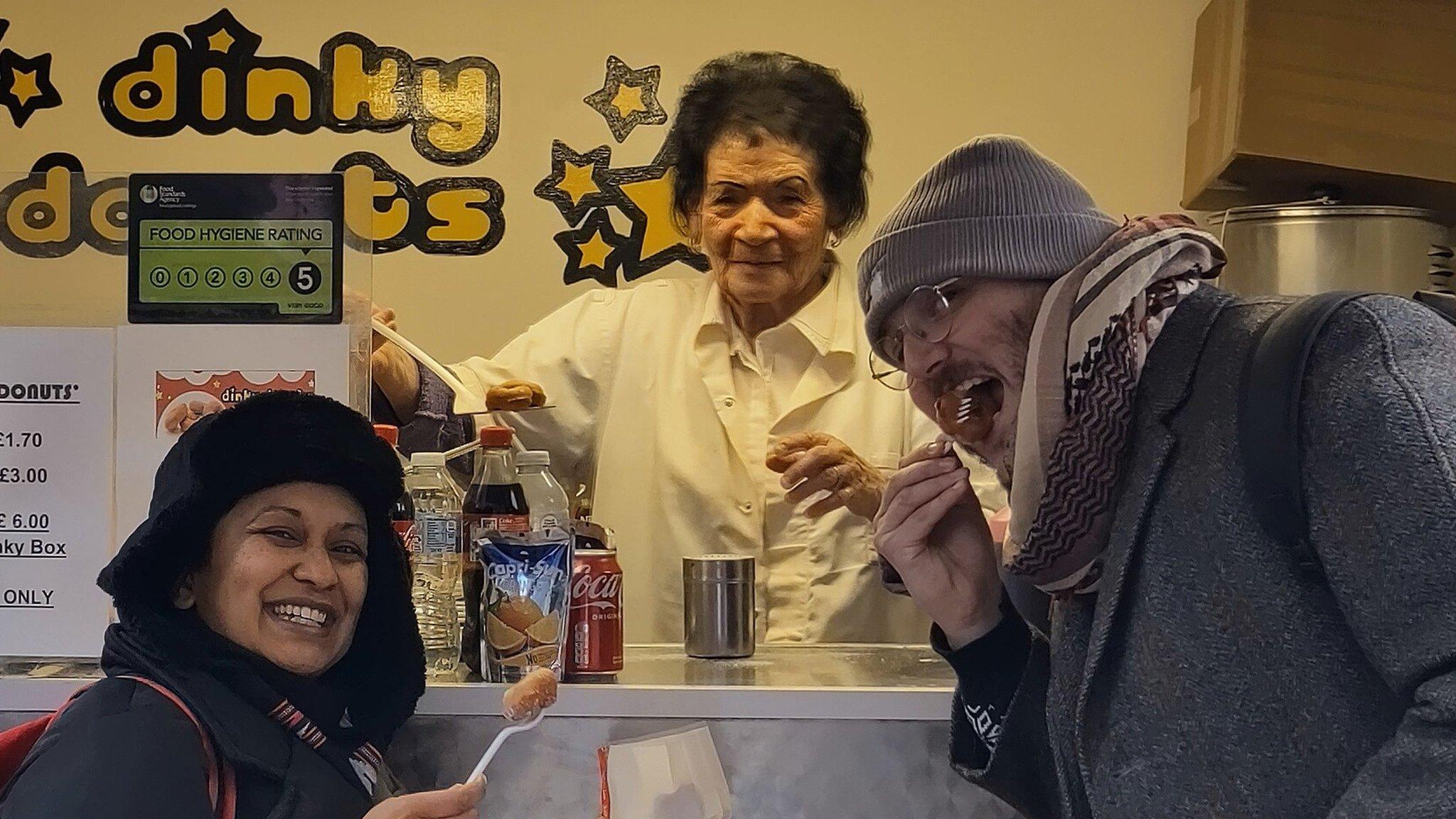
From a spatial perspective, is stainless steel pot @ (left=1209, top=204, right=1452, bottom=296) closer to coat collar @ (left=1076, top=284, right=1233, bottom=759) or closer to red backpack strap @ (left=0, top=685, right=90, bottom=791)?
coat collar @ (left=1076, top=284, right=1233, bottom=759)

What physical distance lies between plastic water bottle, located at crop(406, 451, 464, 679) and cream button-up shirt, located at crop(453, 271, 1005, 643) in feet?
1.85

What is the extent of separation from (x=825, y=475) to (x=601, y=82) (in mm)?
1657

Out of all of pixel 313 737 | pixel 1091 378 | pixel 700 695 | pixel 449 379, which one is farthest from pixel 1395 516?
pixel 449 379

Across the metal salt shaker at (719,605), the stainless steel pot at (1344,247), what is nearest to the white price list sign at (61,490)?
the metal salt shaker at (719,605)

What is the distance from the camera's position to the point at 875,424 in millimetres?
2141

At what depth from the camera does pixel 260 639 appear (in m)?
1.17

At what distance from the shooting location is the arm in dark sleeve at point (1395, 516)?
0.73m

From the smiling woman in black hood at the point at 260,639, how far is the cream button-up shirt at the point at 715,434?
81 centimetres

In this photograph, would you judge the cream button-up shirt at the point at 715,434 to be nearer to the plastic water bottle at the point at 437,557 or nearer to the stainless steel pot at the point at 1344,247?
the plastic water bottle at the point at 437,557

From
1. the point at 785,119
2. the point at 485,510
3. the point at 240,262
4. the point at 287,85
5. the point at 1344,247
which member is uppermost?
the point at 287,85

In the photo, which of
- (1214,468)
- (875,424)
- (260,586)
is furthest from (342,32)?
(1214,468)

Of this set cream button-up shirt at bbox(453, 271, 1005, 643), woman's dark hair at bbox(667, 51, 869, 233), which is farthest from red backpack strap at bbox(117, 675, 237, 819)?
woman's dark hair at bbox(667, 51, 869, 233)

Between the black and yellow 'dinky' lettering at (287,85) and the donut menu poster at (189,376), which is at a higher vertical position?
the black and yellow 'dinky' lettering at (287,85)

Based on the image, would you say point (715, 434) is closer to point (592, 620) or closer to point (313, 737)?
point (592, 620)
